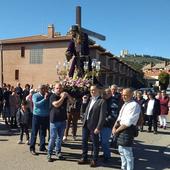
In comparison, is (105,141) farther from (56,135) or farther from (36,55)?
(36,55)

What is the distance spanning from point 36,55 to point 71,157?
136ft

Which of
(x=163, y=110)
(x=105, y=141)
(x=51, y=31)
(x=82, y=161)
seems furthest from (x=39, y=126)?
(x=51, y=31)

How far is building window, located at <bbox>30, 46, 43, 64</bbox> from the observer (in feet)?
163

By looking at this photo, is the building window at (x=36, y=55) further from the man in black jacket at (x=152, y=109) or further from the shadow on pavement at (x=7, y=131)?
the man in black jacket at (x=152, y=109)

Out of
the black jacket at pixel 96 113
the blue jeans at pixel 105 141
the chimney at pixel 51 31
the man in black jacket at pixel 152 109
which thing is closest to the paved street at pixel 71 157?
the blue jeans at pixel 105 141

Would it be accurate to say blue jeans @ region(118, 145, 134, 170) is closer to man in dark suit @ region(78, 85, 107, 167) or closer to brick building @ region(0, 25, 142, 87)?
man in dark suit @ region(78, 85, 107, 167)

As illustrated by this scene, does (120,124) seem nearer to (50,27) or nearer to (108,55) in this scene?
(50,27)

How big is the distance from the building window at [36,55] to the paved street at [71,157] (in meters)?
37.3

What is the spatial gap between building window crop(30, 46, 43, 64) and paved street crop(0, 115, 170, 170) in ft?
122

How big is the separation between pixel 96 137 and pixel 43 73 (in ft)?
138

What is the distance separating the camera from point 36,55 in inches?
1969

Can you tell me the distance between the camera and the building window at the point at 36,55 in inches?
1955

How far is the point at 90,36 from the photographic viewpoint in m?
11.3

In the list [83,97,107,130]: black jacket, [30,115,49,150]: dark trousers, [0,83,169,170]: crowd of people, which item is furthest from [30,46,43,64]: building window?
[83,97,107,130]: black jacket
